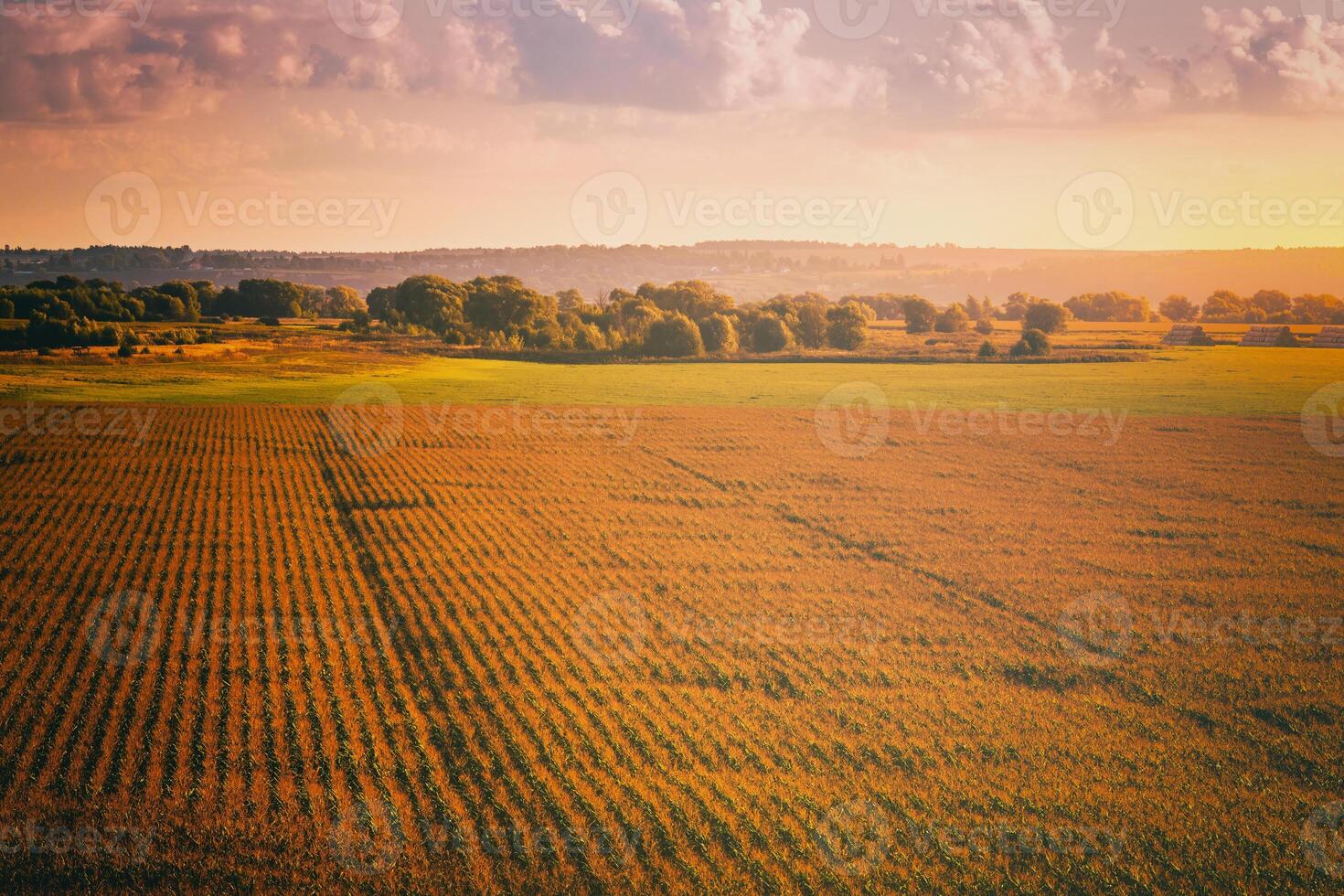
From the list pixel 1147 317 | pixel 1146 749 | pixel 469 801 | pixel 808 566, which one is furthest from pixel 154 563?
pixel 1147 317

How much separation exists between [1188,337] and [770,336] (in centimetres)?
4481

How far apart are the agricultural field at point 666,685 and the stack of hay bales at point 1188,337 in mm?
74769

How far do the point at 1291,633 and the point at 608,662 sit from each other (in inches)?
540

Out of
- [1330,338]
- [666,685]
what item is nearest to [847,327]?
[1330,338]

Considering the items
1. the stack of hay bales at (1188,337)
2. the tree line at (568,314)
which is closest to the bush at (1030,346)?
the tree line at (568,314)

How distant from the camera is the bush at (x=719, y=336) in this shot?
97.1m

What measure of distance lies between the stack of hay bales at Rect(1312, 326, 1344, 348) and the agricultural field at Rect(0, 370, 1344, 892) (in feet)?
261

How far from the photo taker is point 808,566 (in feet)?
77.6

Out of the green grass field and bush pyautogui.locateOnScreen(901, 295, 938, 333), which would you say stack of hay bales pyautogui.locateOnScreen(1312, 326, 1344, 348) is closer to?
the green grass field

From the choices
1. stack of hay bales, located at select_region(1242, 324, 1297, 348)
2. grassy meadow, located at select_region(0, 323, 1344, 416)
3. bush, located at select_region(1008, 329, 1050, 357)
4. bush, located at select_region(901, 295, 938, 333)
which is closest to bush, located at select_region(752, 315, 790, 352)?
grassy meadow, located at select_region(0, 323, 1344, 416)

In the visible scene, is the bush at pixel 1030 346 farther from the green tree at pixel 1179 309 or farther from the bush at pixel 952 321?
the green tree at pixel 1179 309

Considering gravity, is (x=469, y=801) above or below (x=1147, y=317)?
below

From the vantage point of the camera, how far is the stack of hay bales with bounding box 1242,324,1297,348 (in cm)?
9900

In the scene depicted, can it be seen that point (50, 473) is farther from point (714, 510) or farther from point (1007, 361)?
point (1007, 361)
